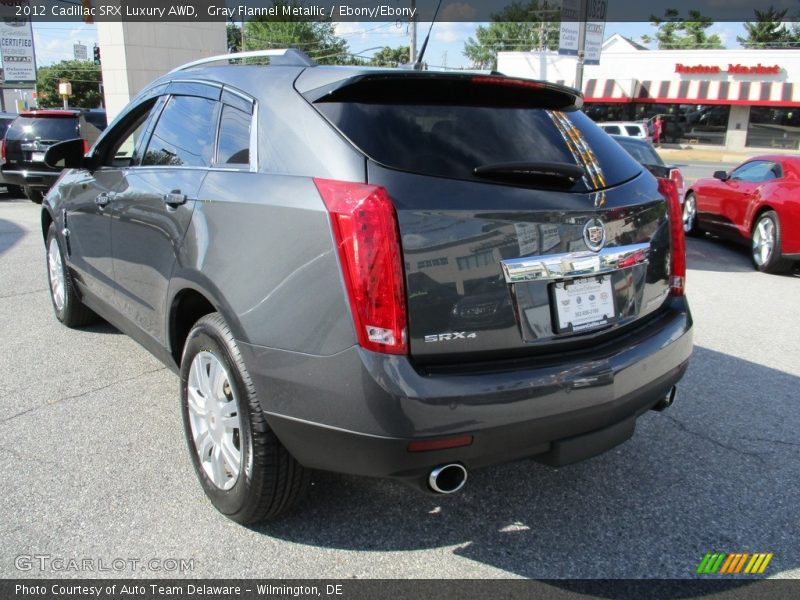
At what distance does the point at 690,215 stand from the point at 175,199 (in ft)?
33.0

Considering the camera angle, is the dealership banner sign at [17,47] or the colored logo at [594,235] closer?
the colored logo at [594,235]

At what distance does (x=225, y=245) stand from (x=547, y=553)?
5.70ft

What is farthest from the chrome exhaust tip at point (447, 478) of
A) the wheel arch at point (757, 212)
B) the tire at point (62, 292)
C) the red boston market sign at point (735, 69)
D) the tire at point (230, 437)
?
the red boston market sign at point (735, 69)

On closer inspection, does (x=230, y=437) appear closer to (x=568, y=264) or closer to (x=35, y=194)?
(x=568, y=264)

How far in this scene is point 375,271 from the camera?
2.16m

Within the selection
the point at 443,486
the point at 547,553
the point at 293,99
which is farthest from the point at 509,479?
the point at 293,99

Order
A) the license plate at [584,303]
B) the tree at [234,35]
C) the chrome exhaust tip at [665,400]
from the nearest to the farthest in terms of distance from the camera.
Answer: the license plate at [584,303] → the chrome exhaust tip at [665,400] → the tree at [234,35]

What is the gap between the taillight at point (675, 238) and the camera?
9.85ft

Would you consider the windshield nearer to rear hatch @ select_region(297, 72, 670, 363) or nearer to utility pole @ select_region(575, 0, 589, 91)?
rear hatch @ select_region(297, 72, 670, 363)

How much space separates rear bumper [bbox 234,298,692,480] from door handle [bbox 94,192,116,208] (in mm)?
1874

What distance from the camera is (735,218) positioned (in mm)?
9531

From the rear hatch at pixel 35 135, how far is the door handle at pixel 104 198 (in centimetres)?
1064

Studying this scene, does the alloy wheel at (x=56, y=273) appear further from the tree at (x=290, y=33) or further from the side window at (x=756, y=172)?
the tree at (x=290, y=33)

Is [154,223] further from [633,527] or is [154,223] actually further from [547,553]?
[633,527]
